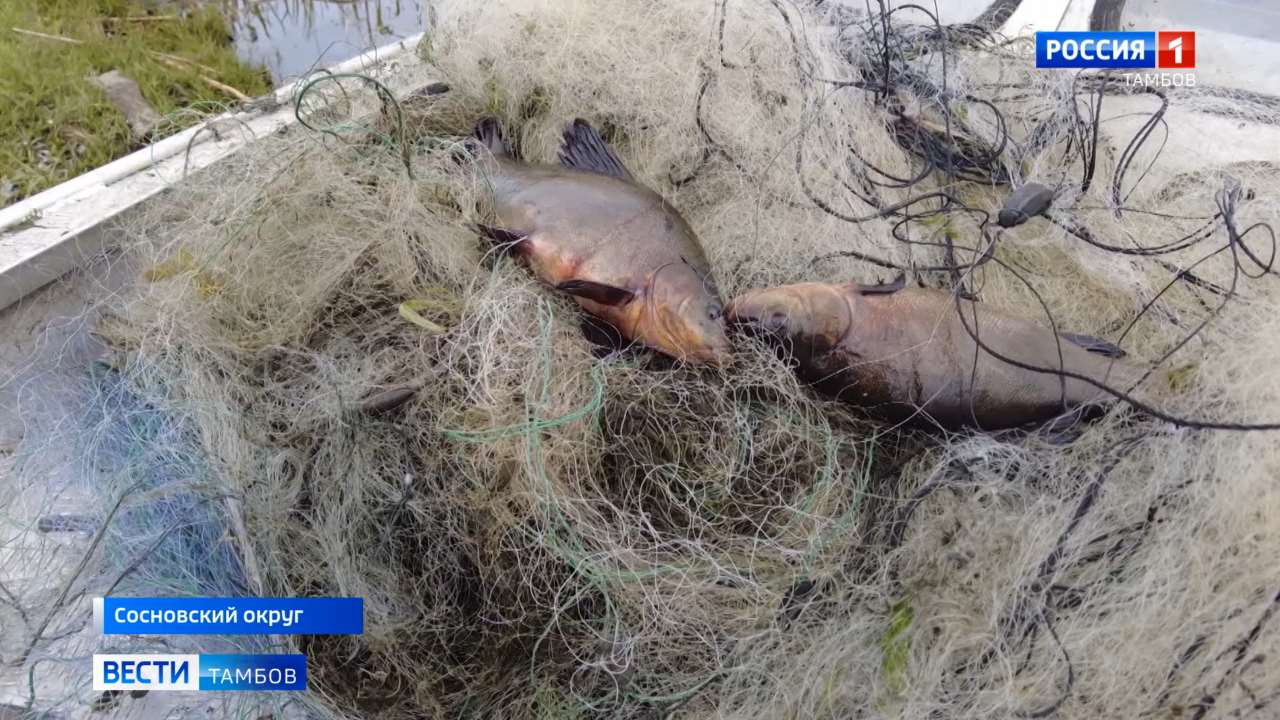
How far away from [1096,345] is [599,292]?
151 cm

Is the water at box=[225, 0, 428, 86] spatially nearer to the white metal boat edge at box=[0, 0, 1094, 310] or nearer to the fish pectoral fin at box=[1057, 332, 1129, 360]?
the white metal boat edge at box=[0, 0, 1094, 310]

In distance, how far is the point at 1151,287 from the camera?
2520 millimetres

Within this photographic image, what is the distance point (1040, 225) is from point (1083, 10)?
1.74 m

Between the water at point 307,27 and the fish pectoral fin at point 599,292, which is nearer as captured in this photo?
the fish pectoral fin at point 599,292

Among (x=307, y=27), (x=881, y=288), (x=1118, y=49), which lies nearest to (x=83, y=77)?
(x=307, y=27)

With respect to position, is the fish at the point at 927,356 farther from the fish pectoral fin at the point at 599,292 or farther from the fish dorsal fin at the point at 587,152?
the fish dorsal fin at the point at 587,152

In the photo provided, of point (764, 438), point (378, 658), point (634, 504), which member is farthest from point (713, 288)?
point (378, 658)

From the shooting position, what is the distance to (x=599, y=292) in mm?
2465

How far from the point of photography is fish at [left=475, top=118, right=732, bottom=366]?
243 cm

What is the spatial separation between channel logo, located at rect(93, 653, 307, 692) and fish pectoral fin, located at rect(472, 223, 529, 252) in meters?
1.34

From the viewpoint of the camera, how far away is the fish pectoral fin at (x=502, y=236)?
259 cm
